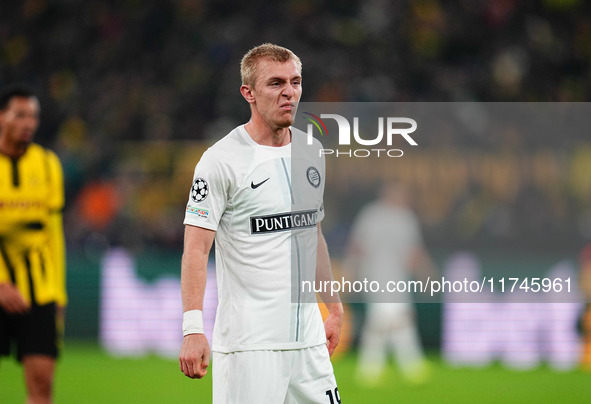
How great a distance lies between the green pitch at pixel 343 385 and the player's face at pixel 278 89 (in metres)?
5.13

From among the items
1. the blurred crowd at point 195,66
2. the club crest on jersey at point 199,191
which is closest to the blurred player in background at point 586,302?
the blurred crowd at point 195,66

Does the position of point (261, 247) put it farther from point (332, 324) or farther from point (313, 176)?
point (332, 324)

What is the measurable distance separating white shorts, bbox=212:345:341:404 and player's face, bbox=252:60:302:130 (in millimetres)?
987

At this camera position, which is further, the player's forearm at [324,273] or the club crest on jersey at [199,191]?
the player's forearm at [324,273]

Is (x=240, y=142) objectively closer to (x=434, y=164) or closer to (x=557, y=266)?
(x=434, y=164)

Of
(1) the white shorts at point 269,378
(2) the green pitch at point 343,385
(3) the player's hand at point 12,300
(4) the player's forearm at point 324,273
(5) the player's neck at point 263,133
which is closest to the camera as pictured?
(1) the white shorts at point 269,378

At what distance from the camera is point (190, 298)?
3762mm


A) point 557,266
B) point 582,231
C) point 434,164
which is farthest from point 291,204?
point 582,231

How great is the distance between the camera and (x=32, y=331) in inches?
242

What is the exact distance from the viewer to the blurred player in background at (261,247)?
12.8ft

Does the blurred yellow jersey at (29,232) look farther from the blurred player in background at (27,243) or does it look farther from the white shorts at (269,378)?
the white shorts at (269,378)

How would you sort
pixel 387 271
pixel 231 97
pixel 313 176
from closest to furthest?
pixel 313 176 < pixel 387 271 < pixel 231 97

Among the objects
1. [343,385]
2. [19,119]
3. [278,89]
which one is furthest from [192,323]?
[343,385]

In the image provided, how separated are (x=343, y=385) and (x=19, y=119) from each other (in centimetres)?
474
